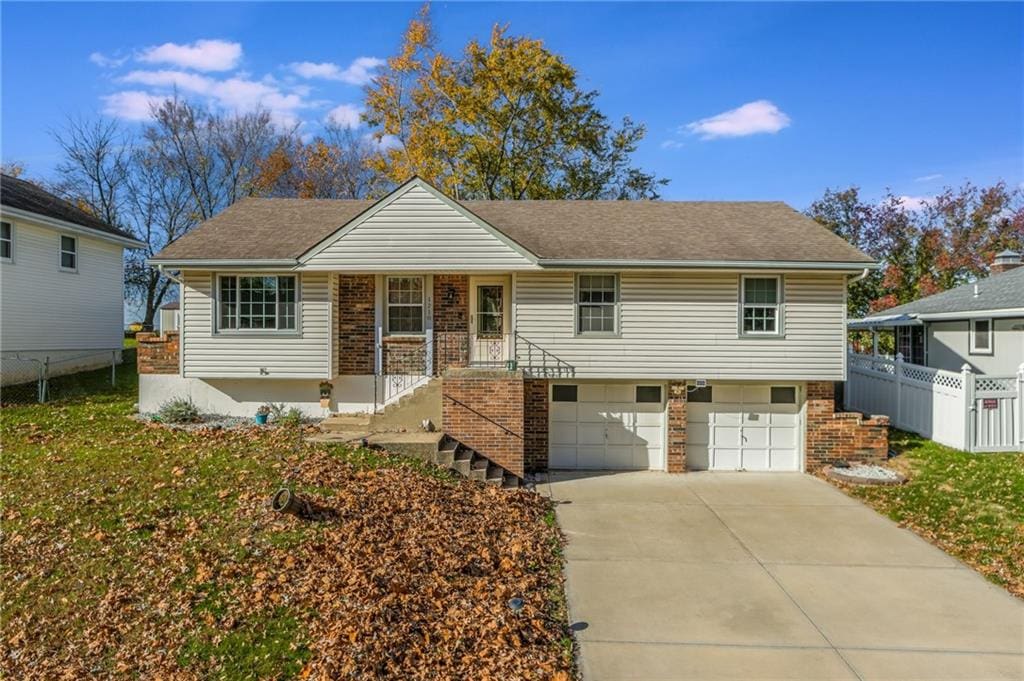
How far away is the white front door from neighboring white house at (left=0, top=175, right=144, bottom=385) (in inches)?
497

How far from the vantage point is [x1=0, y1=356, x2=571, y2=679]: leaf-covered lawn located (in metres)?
5.24

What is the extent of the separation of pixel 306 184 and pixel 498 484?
25708 mm

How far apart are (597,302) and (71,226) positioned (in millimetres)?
15789

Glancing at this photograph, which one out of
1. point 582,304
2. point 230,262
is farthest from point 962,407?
point 230,262

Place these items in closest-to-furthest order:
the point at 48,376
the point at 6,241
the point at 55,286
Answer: the point at 6,241
the point at 48,376
the point at 55,286

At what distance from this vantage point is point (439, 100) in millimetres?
25203

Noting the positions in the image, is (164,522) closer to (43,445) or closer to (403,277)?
(43,445)

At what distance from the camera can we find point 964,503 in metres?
9.91

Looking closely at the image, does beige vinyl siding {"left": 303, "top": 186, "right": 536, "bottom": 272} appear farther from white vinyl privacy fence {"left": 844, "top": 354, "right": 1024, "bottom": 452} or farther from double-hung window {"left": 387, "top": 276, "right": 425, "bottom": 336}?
white vinyl privacy fence {"left": 844, "top": 354, "right": 1024, "bottom": 452}

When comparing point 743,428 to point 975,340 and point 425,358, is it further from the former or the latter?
point 975,340

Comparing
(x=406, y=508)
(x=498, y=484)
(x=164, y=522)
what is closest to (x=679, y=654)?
(x=406, y=508)

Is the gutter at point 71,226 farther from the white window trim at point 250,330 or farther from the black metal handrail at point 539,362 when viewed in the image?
the black metal handrail at point 539,362

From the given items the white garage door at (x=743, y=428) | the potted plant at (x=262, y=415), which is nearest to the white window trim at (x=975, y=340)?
the white garage door at (x=743, y=428)

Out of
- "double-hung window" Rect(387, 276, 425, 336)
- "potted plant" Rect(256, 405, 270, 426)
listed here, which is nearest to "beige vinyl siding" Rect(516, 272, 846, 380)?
"double-hung window" Rect(387, 276, 425, 336)
